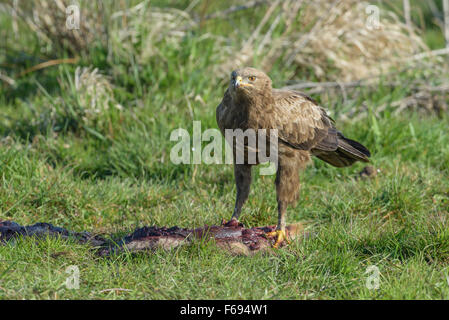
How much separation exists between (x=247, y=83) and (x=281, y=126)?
0.50 m

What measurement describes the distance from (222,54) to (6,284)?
4546mm

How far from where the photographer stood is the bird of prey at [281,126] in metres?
4.29

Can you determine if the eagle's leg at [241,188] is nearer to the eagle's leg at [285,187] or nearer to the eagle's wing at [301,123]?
the eagle's leg at [285,187]

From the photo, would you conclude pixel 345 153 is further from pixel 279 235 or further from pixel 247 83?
pixel 247 83

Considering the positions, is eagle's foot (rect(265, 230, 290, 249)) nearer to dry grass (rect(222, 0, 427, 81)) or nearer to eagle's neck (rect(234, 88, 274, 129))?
eagle's neck (rect(234, 88, 274, 129))

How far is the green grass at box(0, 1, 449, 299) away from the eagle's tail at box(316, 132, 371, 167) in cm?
28

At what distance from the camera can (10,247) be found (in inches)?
151

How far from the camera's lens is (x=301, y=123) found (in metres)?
4.70

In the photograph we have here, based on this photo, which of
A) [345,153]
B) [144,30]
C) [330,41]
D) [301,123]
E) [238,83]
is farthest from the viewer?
[330,41]

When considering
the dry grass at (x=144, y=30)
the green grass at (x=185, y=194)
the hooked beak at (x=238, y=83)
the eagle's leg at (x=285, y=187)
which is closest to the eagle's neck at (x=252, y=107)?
the hooked beak at (x=238, y=83)

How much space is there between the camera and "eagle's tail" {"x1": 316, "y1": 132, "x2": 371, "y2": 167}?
199 inches

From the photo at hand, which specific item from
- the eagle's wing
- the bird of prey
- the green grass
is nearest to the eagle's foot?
the bird of prey

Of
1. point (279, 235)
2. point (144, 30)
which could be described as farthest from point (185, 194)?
point (144, 30)

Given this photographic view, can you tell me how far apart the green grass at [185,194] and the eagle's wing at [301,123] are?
56cm
